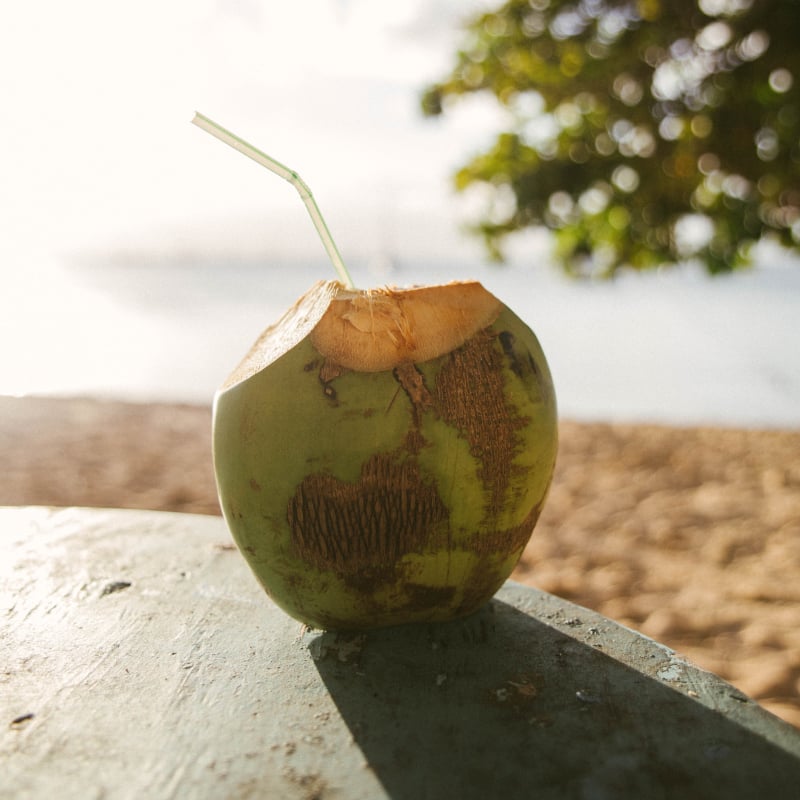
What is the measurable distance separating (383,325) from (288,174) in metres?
0.26

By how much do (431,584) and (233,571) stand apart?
1.31 feet

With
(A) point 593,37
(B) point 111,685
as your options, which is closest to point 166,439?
(A) point 593,37

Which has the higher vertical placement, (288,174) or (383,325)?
(288,174)

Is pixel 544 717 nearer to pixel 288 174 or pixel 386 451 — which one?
pixel 386 451

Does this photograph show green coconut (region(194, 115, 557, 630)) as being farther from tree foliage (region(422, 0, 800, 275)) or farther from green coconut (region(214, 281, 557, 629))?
tree foliage (region(422, 0, 800, 275))

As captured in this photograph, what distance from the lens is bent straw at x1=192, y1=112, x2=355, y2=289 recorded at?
979mm

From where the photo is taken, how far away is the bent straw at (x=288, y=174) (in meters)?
0.98

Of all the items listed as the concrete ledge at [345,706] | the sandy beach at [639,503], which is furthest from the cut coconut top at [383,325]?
the sandy beach at [639,503]

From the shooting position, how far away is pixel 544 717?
32.3 inches

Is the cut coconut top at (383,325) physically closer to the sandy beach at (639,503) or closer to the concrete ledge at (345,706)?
the concrete ledge at (345,706)

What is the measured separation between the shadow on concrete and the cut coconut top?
0.37m

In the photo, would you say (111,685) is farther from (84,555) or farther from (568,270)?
(568,270)

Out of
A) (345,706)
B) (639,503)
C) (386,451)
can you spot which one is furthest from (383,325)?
(639,503)

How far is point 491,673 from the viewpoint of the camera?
91 centimetres
